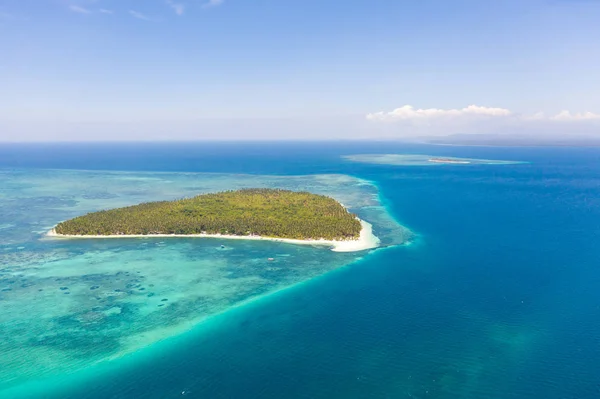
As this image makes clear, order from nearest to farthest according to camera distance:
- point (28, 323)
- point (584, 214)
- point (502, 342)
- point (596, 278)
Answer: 1. point (502, 342)
2. point (28, 323)
3. point (596, 278)
4. point (584, 214)

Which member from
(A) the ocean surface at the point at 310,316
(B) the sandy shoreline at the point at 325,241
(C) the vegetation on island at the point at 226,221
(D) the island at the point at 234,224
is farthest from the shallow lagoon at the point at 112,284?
(C) the vegetation on island at the point at 226,221

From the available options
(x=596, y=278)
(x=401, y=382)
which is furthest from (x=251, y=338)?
(x=596, y=278)

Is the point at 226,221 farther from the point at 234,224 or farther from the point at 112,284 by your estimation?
the point at 112,284

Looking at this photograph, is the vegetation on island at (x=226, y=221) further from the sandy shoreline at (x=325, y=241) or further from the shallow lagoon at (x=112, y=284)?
the shallow lagoon at (x=112, y=284)

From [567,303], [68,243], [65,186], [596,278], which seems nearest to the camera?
[567,303]

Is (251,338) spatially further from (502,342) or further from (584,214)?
(584,214)

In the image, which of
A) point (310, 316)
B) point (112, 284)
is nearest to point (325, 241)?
point (310, 316)

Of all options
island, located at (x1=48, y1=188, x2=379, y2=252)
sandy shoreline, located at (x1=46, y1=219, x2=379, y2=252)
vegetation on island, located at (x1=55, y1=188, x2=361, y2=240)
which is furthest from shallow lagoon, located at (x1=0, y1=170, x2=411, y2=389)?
vegetation on island, located at (x1=55, y1=188, x2=361, y2=240)
